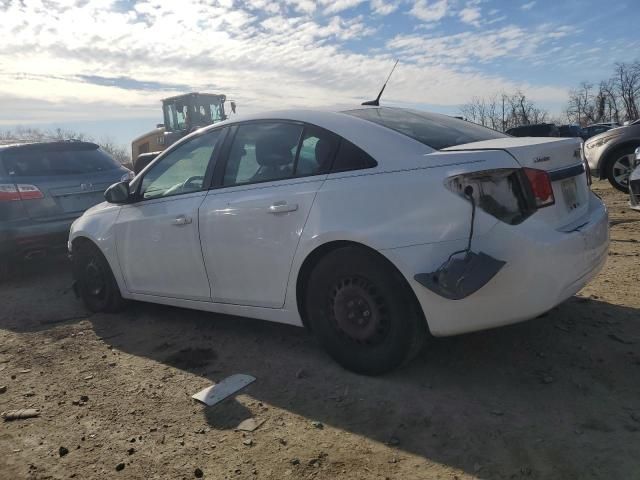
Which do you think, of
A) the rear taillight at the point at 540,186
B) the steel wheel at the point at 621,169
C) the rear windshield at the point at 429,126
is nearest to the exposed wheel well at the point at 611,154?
the steel wheel at the point at 621,169

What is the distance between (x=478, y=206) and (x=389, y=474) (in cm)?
133

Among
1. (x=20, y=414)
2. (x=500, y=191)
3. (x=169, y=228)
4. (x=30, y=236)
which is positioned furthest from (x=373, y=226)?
(x=30, y=236)

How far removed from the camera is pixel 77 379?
12.0ft

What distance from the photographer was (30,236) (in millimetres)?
6008

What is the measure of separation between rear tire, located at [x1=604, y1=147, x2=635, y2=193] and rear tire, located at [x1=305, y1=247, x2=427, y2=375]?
24.4 ft

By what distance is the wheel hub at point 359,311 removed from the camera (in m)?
3.02

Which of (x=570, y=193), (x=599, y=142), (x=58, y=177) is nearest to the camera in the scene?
(x=570, y=193)

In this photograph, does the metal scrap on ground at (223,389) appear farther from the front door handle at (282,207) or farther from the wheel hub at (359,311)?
the front door handle at (282,207)

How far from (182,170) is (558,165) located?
2.69 m

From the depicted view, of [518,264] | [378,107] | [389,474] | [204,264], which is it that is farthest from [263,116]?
[389,474]

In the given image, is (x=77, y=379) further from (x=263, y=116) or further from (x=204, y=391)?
(x=263, y=116)

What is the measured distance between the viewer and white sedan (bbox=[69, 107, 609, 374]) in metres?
2.69

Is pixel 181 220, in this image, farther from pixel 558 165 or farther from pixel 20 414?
pixel 558 165

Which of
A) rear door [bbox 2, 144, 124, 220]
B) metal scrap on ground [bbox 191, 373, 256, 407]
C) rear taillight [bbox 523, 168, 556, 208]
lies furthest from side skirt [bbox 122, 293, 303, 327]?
rear door [bbox 2, 144, 124, 220]
